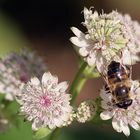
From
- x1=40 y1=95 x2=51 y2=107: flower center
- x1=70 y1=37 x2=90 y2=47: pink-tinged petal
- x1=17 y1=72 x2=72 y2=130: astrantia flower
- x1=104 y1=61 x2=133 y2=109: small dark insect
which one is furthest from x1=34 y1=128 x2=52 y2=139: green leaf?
x1=70 y1=37 x2=90 y2=47: pink-tinged petal

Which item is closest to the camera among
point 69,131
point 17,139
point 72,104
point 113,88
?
point 113,88

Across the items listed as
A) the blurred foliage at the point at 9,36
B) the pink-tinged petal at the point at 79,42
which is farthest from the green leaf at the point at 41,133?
the blurred foliage at the point at 9,36

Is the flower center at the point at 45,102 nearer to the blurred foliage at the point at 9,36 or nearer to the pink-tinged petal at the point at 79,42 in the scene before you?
the pink-tinged petal at the point at 79,42

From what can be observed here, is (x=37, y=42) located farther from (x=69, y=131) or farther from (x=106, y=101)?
(x=106, y=101)

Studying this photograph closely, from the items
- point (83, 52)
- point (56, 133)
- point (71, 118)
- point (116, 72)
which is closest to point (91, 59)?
point (83, 52)

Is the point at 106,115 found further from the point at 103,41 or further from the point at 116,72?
the point at 103,41

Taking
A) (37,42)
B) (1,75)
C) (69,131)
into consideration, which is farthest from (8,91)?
(37,42)
